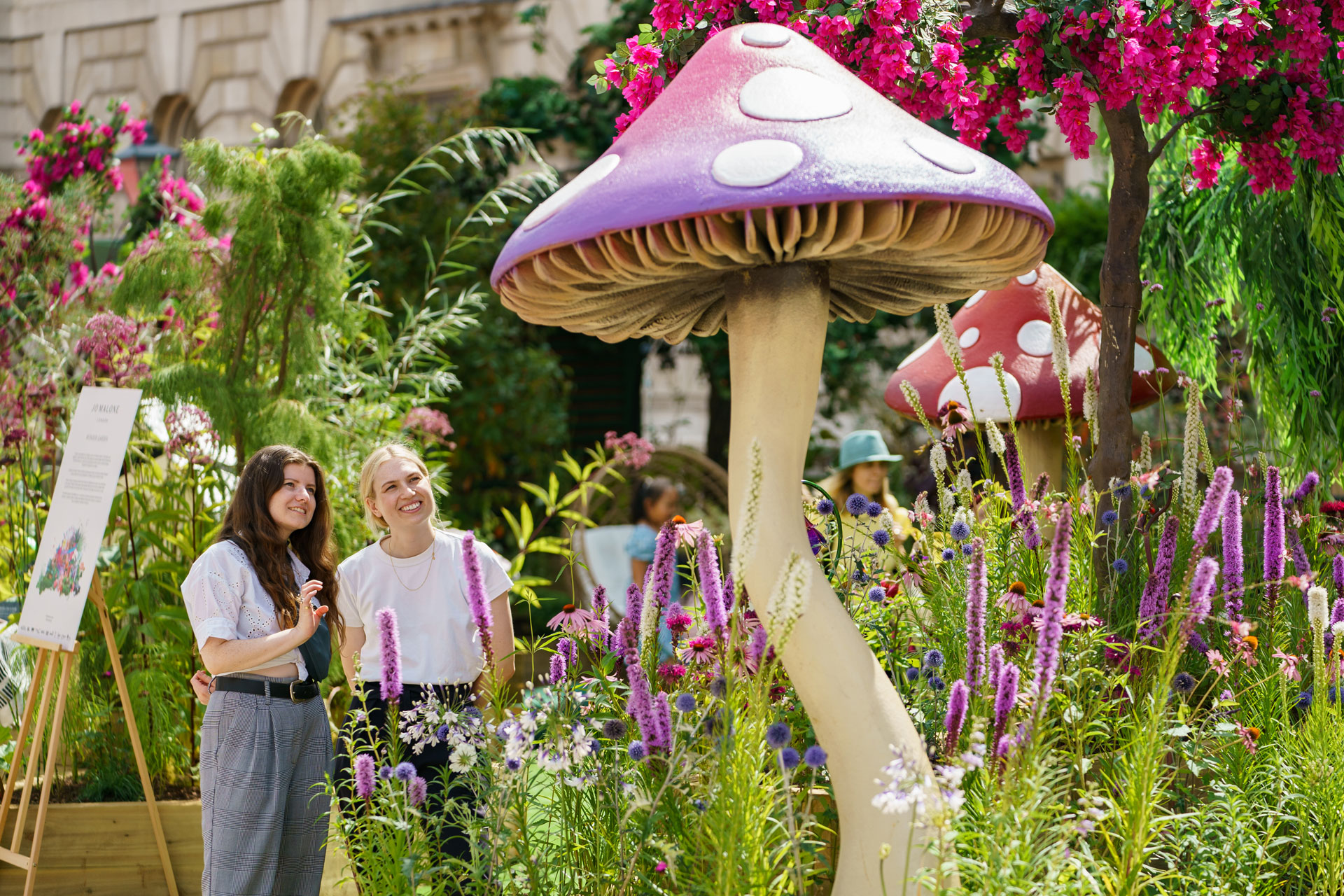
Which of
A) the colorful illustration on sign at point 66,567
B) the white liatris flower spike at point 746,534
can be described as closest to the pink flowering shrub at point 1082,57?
the white liatris flower spike at point 746,534

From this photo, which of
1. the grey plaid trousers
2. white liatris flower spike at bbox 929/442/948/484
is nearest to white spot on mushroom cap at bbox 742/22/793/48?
white liatris flower spike at bbox 929/442/948/484

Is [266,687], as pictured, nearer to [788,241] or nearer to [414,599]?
[414,599]

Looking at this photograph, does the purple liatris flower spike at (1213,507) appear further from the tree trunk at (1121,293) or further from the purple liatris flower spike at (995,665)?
the tree trunk at (1121,293)

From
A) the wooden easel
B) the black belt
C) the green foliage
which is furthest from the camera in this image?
the green foliage

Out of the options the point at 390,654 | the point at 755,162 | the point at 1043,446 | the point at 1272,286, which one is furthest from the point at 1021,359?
the point at 390,654

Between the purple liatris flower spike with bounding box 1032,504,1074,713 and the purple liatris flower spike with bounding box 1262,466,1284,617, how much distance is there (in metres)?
0.84

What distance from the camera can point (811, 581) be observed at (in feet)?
6.26

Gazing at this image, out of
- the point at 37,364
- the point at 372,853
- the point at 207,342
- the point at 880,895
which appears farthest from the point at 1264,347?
the point at 37,364

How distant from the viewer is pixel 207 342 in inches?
169

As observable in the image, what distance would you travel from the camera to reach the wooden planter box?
3.48 m

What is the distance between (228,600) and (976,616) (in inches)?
70.5

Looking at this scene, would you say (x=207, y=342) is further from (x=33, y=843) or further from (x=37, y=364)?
(x=33, y=843)

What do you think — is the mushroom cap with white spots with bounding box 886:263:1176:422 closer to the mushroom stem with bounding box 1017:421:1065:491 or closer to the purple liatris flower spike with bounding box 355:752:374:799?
the mushroom stem with bounding box 1017:421:1065:491

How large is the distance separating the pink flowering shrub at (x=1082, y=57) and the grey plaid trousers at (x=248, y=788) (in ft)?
5.89
